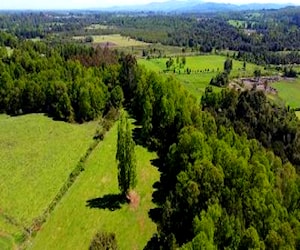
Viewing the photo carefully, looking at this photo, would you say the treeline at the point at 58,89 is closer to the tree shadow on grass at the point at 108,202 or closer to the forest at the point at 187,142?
the forest at the point at 187,142

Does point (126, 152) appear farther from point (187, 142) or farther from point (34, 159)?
point (34, 159)

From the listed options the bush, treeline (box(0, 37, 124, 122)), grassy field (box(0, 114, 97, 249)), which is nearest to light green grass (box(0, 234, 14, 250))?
grassy field (box(0, 114, 97, 249))

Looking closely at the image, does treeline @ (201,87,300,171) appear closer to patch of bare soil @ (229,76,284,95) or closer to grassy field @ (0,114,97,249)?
grassy field @ (0,114,97,249)

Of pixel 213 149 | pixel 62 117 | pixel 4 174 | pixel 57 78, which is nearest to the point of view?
pixel 213 149

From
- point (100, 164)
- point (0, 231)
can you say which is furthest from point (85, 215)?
point (100, 164)

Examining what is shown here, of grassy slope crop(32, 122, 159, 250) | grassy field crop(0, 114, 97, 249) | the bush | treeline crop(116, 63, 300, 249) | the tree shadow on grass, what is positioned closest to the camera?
treeline crop(116, 63, 300, 249)

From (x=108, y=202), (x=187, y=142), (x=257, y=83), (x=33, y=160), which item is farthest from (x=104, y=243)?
(x=257, y=83)

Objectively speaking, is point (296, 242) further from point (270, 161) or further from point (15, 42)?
point (15, 42)
